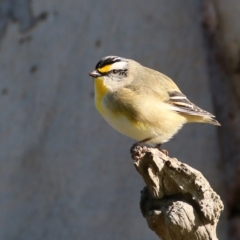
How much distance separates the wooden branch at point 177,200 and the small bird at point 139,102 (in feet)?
2.43

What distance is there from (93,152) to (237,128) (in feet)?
4.93

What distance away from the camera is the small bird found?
15.1ft

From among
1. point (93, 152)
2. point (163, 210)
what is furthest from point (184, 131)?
point (163, 210)

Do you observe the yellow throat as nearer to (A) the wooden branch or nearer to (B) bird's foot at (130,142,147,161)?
(B) bird's foot at (130,142,147,161)

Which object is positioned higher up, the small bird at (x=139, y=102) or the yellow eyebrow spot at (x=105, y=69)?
the yellow eyebrow spot at (x=105, y=69)

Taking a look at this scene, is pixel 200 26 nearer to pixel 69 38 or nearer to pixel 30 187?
pixel 69 38

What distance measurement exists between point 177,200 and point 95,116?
3583 millimetres

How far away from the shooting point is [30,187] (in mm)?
7516

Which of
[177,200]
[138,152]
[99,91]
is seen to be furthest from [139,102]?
[177,200]

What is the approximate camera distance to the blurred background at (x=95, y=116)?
6992mm

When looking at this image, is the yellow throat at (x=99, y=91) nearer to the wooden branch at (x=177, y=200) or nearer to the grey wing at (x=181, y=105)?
the grey wing at (x=181, y=105)

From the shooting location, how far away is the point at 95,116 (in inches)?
288

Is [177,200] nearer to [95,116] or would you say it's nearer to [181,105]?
[181,105]

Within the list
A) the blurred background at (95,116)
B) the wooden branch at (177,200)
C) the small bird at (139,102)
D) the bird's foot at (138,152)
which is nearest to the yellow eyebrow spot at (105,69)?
the small bird at (139,102)
